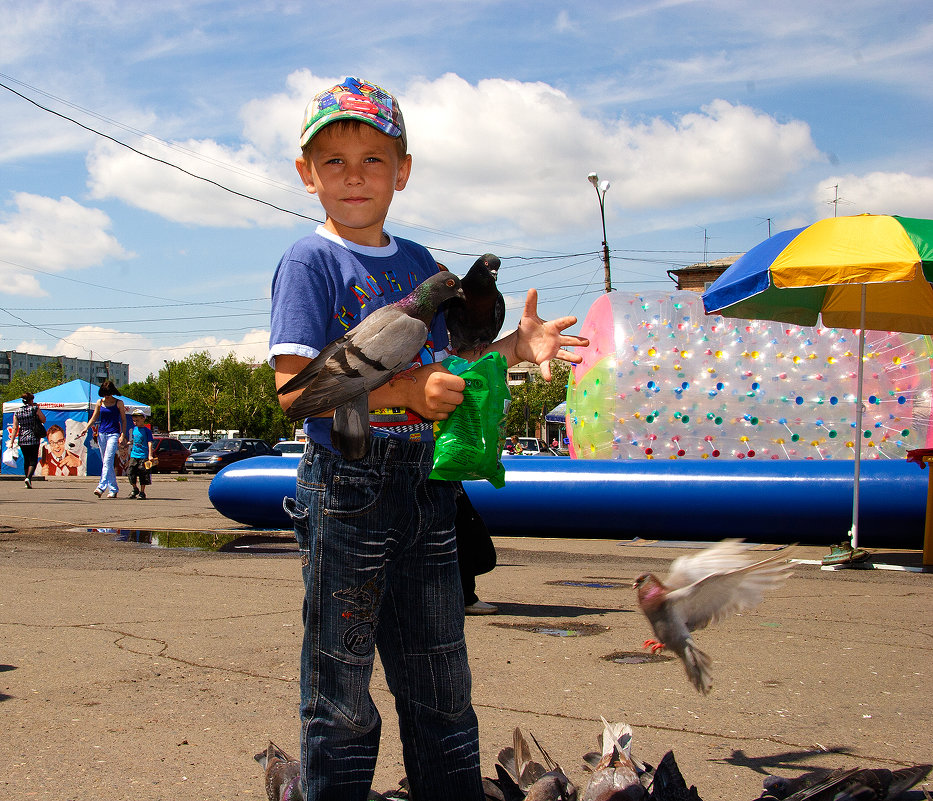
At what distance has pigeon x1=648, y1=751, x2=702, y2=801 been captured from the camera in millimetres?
2273

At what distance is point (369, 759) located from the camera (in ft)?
6.35

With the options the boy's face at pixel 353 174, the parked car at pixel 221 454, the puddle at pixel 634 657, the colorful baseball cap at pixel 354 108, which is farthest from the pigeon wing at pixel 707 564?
the parked car at pixel 221 454

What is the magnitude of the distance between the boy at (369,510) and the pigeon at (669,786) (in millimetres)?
563

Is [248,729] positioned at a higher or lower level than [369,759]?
lower

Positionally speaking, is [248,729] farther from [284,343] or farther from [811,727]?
[811,727]

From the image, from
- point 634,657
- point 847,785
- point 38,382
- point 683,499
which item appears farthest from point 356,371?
point 38,382

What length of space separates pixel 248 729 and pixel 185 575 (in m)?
3.92

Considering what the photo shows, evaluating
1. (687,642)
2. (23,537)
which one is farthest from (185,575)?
(687,642)

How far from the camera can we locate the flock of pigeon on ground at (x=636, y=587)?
1805 millimetres

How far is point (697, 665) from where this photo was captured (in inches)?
90.7

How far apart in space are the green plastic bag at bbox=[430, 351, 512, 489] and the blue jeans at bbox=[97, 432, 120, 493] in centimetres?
1304

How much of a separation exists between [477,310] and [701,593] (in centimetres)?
96

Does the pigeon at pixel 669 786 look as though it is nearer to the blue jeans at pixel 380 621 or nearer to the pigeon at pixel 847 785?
the pigeon at pixel 847 785

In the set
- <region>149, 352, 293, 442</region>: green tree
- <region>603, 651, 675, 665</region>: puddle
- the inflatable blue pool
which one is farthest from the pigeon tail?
<region>149, 352, 293, 442</region>: green tree
